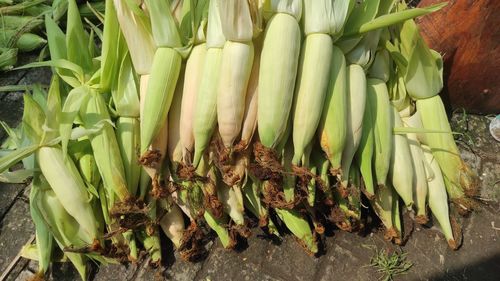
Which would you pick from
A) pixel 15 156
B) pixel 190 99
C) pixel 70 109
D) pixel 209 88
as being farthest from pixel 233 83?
pixel 15 156


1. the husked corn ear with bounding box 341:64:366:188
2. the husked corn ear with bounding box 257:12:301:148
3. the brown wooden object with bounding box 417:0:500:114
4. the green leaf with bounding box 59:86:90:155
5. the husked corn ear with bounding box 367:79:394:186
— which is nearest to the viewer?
the husked corn ear with bounding box 257:12:301:148

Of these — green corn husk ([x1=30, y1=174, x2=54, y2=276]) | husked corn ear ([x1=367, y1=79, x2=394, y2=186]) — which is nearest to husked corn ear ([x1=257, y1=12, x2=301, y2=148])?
husked corn ear ([x1=367, y1=79, x2=394, y2=186])

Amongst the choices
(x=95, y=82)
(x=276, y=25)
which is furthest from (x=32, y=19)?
(x=276, y=25)

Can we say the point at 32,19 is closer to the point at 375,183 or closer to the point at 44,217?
the point at 44,217

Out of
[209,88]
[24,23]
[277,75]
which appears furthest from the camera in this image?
[24,23]

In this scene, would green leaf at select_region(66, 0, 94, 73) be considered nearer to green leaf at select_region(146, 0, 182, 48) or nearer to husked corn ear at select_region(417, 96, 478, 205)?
green leaf at select_region(146, 0, 182, 48)

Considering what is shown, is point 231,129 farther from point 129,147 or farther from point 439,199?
point 439,199

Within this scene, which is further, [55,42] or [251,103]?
[55,42]

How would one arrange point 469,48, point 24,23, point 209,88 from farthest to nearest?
point 24,23 → point 469,48 → point 209,88
